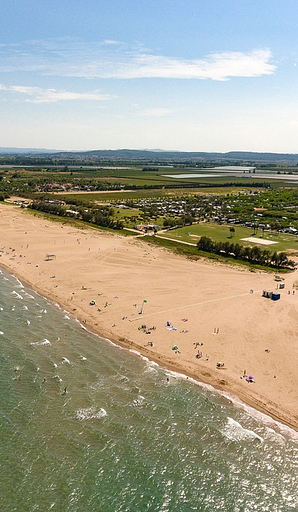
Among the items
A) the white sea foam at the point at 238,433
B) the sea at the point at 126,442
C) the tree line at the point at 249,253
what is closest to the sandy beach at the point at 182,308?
the sea at the point at 126,442

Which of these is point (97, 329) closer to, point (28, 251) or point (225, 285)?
point (225, 285)

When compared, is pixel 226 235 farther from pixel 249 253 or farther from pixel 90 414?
pixel 90 414

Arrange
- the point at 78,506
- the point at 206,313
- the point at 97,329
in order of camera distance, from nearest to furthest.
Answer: the point at 78,506 → the point at 97,329 → the point at 206,313

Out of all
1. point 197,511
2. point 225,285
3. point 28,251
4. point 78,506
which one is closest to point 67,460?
point 78,506

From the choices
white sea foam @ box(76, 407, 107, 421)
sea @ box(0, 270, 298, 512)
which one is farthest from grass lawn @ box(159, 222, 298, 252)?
white sea foam @ box(76, 407, 107, 421)

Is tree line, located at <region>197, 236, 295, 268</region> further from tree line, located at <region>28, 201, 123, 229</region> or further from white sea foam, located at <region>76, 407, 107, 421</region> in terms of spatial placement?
white sea foam, located at <region>76, 407, 107, 421</region>

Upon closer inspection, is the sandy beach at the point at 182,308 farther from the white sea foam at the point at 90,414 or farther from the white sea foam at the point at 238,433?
the white sea foam at the point at 90,414
